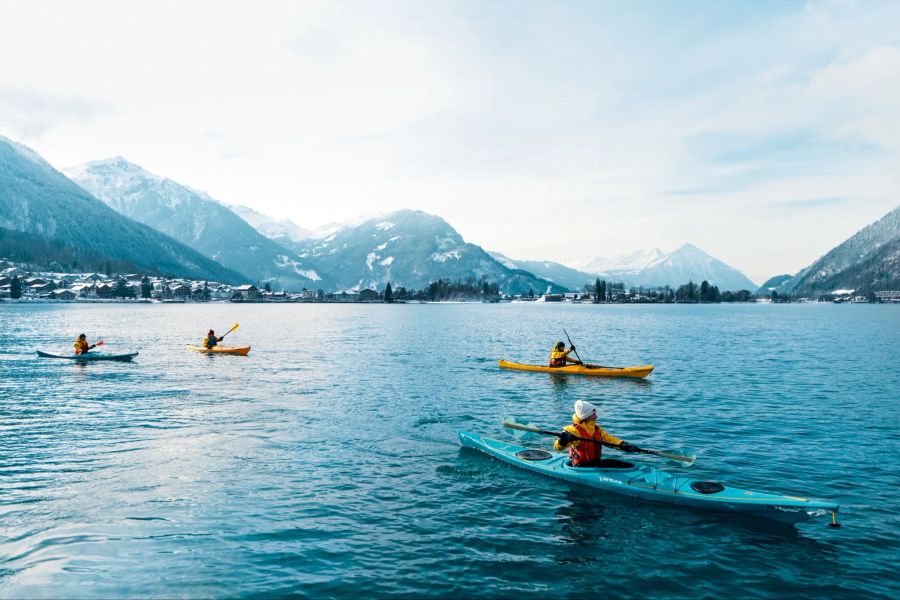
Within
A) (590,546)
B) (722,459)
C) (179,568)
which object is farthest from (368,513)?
(722,459)

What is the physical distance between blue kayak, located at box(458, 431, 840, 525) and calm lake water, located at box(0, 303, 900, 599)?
1.34 ft

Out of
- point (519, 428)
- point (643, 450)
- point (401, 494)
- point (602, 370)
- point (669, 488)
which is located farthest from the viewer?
point (602, 370)

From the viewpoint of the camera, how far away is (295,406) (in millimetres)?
32031

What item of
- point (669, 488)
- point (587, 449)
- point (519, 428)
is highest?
point (587, 449)

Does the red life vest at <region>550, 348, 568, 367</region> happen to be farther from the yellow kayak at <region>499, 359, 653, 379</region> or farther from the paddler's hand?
the paddler's hand

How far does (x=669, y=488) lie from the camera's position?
1739 centimetres

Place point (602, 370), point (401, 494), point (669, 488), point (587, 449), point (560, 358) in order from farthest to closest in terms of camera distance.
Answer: point (560, 358) < point (602, 370) < point (587, 449) < point (401, 494) < point (669, 488)

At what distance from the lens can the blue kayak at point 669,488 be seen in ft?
51.5

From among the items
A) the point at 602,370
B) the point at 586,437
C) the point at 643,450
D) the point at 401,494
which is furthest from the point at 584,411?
the point at 602,370

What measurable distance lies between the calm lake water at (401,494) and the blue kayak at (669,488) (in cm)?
41

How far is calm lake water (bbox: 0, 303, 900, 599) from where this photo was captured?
42.9 ft

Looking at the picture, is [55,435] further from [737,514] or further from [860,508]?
[860,508]

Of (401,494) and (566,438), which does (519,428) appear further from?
(401,494)

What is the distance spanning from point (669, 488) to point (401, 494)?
8.58 metres
